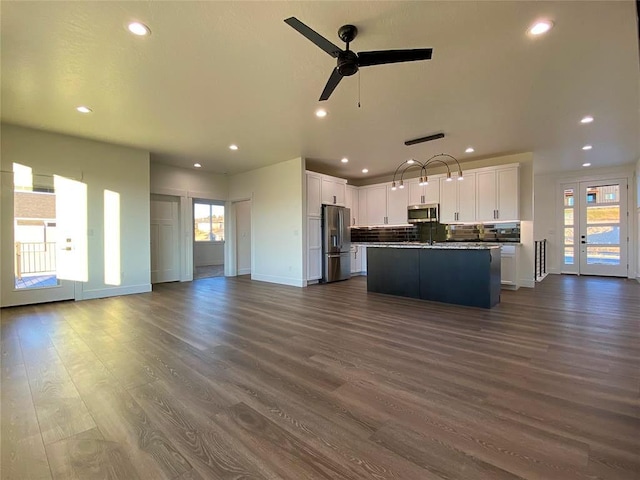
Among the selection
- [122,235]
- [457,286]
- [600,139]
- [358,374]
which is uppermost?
[600,139]

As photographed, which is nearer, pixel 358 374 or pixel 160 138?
pixel 358 374

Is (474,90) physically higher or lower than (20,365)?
higher

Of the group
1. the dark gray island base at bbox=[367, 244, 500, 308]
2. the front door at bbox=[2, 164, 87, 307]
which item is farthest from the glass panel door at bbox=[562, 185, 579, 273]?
the front door at bbox=[2, 164, 87, 307]

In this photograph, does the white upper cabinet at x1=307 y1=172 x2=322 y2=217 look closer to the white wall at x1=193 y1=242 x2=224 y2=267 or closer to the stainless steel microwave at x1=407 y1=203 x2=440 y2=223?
the stainless steel microwave at x1=407 y1=203 x2=440 y2=223

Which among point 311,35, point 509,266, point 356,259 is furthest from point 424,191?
point 311,35

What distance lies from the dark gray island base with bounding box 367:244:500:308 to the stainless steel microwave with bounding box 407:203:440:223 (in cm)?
237

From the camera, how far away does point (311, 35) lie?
213 centimetres

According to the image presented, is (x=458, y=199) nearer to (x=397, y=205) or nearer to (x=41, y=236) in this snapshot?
(x=397, y=205)

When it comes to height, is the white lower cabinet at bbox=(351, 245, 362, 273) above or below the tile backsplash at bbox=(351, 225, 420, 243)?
below

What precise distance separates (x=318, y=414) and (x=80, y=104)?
4727 mm

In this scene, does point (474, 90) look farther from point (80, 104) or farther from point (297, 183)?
point (80, 104)

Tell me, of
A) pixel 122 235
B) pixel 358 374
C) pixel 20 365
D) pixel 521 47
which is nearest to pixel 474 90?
pixel 521 47

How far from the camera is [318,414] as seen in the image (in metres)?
1.86

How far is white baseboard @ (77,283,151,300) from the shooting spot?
5.37m
